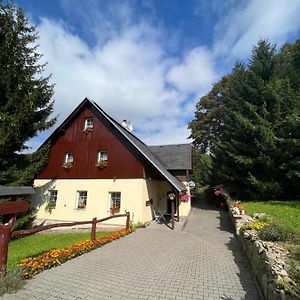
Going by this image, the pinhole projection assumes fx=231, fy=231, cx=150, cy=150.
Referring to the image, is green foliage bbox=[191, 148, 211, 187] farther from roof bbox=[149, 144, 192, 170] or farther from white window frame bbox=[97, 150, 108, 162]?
white window frame bbox=[97, 150, 108, 162]

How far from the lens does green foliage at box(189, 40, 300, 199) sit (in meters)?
18.1

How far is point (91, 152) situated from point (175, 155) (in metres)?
8.64

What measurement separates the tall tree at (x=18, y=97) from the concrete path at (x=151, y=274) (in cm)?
855

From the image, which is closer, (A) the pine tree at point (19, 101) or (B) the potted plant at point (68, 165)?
(A) the pine tree at point (19, 101)

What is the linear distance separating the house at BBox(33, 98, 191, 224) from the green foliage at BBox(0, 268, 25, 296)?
30.1ft

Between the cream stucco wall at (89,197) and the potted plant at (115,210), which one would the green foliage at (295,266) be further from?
the potted plant at (115,210)

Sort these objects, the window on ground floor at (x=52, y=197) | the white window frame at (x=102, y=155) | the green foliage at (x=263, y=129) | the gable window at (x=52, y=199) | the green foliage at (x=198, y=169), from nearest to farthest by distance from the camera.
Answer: the white window frame at (x=102, y=155) < the gable window at (x=52, y=199) < the window on ground floor at (x=52, y=197) < the green foliage at (x=263, y=129) < the green foliage at (x=198, y=169)

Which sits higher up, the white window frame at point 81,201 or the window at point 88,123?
the window at point 88,123

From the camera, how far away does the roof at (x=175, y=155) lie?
20.5 m

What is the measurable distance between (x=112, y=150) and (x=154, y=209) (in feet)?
18.9

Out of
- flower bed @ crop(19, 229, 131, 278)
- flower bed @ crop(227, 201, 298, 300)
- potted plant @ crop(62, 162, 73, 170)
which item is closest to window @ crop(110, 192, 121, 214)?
potted plant @ crop(62, 162, 73, 170)

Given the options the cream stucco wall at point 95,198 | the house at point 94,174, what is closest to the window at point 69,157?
the house at point 94,174

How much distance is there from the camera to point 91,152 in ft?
53.8

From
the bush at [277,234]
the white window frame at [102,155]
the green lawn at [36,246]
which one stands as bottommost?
the green lawn at [36,246]
